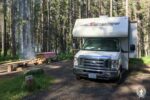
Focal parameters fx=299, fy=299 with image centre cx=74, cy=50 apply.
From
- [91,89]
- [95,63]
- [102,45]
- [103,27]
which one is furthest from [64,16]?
[91,89]

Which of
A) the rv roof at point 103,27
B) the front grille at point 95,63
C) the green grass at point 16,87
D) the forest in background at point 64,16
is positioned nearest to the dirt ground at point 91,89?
the green grass at point 16,87

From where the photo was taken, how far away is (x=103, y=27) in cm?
1523

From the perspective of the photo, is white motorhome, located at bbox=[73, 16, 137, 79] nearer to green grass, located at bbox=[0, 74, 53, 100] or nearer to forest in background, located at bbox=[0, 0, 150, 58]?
green grass, located at bbox=[0, 74, 53, 100]

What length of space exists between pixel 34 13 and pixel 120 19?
4213 cm

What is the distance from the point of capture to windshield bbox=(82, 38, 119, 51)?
14.9 meters

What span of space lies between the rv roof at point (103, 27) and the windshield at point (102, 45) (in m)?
0.34

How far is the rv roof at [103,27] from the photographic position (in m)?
14.9

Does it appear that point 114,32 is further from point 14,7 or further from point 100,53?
point 14,7

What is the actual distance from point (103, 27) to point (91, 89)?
3.63m

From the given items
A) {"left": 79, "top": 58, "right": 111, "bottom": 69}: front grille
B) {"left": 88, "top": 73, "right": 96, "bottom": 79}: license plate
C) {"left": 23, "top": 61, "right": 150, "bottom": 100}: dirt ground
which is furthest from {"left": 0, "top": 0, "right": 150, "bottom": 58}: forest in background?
{"left": 88, "top": 73, "right": 96, "bottom": 79}: license plate

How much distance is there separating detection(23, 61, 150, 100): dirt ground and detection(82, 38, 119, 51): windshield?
1649 mm

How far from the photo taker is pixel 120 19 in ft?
50.1

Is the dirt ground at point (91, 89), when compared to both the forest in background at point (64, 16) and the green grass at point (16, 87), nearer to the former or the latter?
the green grass at point (16, 87)

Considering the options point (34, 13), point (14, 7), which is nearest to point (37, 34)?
point (34, 13)
